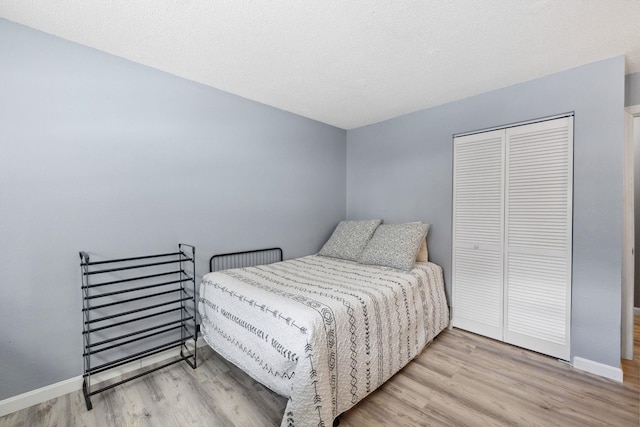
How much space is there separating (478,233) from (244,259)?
2.36 m

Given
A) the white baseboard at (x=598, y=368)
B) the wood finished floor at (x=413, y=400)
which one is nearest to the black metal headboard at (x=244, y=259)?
the wood finished floor at (x=413, y=400)

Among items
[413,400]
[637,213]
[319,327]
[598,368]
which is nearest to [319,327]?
[319,327]

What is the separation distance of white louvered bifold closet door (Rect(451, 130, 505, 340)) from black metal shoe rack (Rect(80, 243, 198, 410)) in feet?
8.36

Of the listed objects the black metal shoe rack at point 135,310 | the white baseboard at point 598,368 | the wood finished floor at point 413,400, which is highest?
the black metal shoe rack at point 135,310

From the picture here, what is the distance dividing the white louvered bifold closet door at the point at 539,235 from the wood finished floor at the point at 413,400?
0.95ft

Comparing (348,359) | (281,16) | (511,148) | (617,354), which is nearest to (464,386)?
(348,359)

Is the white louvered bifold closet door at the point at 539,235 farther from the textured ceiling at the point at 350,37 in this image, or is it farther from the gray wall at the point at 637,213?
the gray wall at the point at 637,213

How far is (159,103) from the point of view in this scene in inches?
85.2

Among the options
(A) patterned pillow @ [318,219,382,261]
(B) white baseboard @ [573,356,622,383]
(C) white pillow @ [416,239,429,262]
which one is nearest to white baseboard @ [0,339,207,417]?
(A) patterned pillow @ [318,219,382,261]

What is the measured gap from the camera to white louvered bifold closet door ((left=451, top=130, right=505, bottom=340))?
8.21 ft

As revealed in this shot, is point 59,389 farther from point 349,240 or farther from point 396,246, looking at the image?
point 396,246

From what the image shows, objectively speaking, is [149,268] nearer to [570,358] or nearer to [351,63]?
[351,63]

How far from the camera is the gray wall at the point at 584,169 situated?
197 cm

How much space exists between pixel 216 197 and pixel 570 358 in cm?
328
